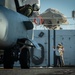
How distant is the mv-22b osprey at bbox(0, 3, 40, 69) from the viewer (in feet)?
42.8

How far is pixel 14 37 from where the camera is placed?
14.2 metres

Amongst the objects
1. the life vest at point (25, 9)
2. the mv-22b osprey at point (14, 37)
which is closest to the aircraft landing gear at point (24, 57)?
the mv-22b osprey at point (14, 37)

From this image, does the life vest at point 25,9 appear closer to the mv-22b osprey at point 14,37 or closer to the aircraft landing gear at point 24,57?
the mv-22b osprey at point 14,37

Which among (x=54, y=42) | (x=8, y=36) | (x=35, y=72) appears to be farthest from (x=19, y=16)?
(x=54, y=42)

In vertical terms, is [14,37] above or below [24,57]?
above

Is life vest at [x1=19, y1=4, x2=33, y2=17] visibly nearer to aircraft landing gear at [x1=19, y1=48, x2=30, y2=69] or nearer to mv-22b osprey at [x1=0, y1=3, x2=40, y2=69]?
mv-22b osprey at [x1=0, y1=3, x2=40, y2=69]

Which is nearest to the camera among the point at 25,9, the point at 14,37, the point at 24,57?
the point at 14,37

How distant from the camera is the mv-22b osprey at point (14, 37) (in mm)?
13037

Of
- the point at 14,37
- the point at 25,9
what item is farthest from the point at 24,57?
the point at 25,9

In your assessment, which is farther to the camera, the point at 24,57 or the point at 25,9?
the point at 25,9

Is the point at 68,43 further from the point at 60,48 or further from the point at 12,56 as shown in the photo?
the point at 12,56

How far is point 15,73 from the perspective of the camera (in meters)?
9.63

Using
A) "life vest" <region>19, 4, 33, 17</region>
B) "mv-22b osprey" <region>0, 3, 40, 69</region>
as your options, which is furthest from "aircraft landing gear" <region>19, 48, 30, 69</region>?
"life vest" <region>19, 4, 33, 17</region>

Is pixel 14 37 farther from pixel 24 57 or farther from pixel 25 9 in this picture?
pixel 25 9
